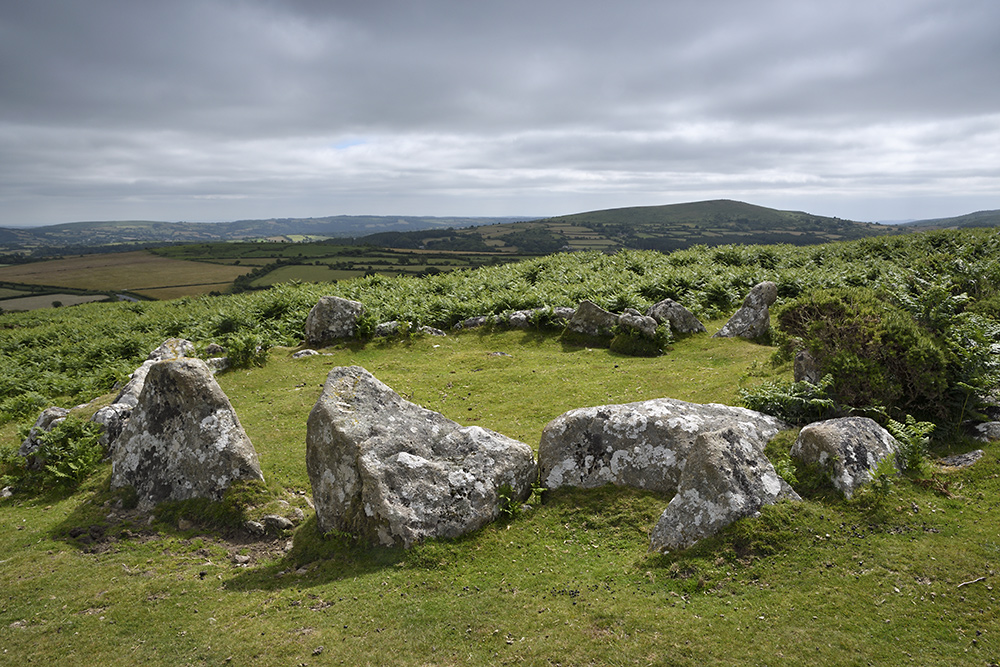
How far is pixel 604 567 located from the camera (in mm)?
8086

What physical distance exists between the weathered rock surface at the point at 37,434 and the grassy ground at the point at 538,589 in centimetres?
245

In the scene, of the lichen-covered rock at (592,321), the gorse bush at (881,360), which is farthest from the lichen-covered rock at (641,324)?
the gorse bush at (881,360)

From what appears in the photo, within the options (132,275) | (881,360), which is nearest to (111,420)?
(881,360)

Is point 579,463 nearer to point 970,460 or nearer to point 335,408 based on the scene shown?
point 335,408

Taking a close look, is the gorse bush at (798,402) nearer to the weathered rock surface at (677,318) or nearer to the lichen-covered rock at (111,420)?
the weathered rock surface at (677,318)

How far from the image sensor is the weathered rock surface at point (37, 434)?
1280 centimetres

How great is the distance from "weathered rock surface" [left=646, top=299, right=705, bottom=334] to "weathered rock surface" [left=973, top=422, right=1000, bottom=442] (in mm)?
12276

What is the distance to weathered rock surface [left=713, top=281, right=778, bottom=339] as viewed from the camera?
66.1 ft

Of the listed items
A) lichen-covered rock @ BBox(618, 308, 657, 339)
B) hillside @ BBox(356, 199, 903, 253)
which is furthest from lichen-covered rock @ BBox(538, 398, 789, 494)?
hillside @ BBox(356, 199, 903, 253)

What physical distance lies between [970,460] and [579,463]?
263 inches

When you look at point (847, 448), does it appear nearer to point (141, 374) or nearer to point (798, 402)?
point (798, 402)

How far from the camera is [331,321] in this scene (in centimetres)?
2325

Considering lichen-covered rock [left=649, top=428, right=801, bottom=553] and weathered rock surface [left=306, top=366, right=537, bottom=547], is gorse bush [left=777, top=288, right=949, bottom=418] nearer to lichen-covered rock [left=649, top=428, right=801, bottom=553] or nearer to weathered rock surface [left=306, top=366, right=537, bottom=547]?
lichen-covered rock [left=649, top=428, right=801, bottom=553]

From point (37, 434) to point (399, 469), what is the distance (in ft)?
35.3
